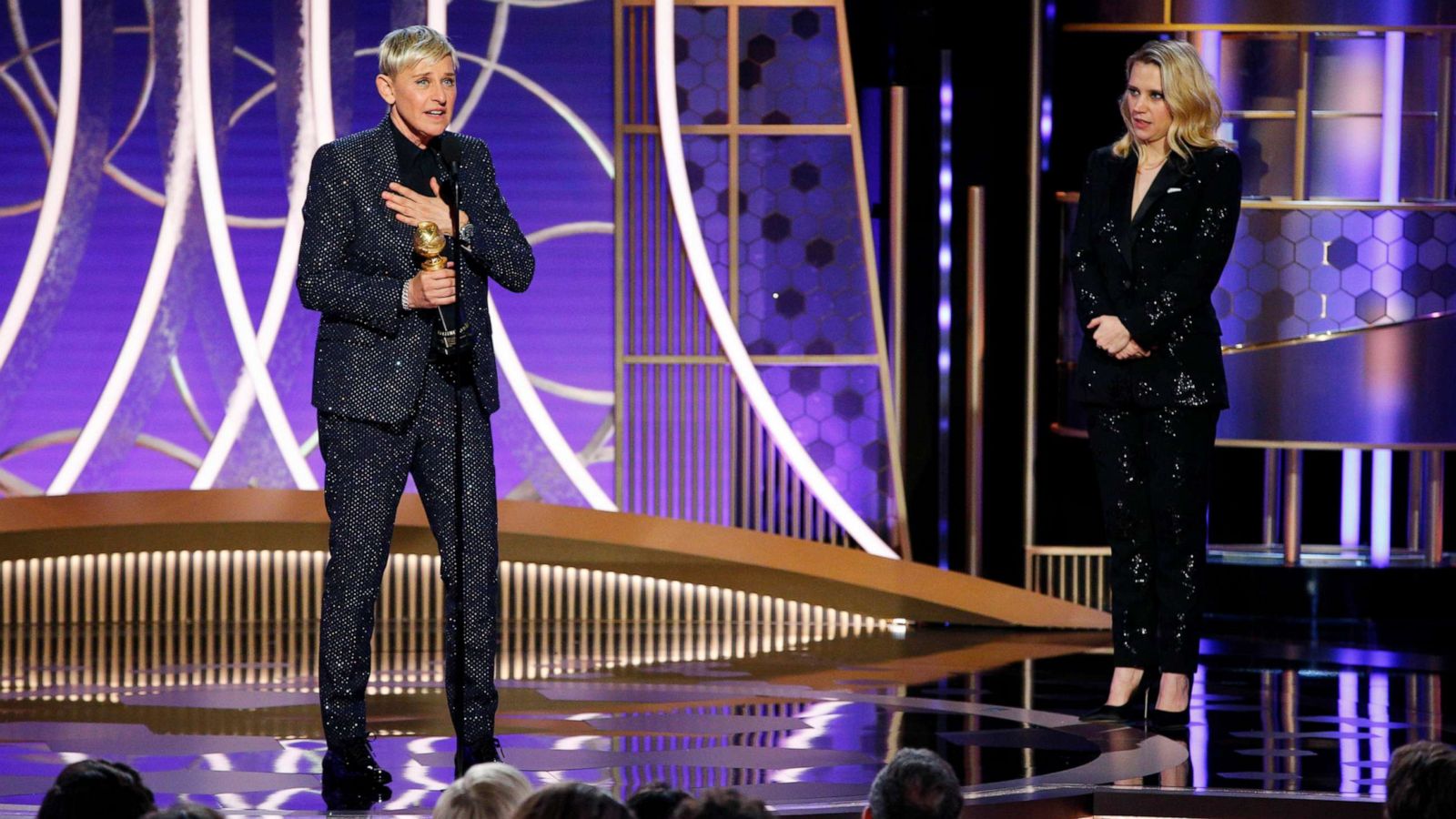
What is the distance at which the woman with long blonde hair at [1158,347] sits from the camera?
11.0 feet

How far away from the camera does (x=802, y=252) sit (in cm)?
559

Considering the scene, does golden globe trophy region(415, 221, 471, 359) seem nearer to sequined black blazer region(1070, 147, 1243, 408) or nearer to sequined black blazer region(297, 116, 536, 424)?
sequined black blazer region(297, 116, 536, 424)

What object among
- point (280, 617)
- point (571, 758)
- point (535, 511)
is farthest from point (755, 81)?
point (571, 758)

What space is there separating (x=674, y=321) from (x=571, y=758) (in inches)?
104

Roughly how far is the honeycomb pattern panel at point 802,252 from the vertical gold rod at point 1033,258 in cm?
→ 52

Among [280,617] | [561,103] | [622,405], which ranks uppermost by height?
[561,103]

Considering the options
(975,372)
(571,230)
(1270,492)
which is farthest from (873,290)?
(1270,492)

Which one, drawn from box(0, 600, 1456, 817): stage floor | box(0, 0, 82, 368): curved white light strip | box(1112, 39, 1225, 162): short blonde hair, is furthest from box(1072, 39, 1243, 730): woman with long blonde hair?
box(0, 0, 82, 368): curved white light strip

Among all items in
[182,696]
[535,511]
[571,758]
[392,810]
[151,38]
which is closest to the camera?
[392,810]

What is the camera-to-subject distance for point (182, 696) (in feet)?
12.6

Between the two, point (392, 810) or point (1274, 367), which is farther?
point (1274, 367)

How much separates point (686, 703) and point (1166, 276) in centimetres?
126

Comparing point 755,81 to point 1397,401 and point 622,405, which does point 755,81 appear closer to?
point 622,405

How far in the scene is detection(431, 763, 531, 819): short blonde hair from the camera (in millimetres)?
1688
